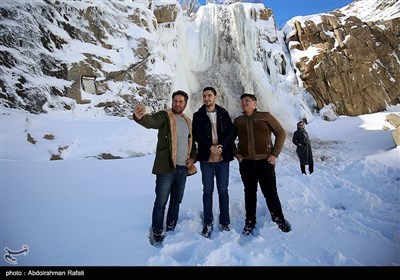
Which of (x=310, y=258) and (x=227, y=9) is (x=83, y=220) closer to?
(x=310, y=258)

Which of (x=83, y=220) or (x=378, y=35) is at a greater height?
(x=378, y=35)

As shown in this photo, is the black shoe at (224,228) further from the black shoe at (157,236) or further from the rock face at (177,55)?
the rock face at (177,55)

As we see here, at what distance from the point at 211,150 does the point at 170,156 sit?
19.8 inches

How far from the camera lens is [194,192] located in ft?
14.6

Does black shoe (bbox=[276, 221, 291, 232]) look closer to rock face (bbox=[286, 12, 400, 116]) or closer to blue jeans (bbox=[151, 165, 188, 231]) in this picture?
blue jeans (bbox=[151, 165, 188, 231])

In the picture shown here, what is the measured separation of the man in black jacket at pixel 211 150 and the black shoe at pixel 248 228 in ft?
0.67

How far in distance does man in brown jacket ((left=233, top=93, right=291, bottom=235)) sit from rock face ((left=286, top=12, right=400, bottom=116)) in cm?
2169

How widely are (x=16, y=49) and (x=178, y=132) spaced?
940cm

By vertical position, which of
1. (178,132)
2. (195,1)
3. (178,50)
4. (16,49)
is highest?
(195,1)

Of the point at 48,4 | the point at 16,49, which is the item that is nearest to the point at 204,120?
the point at 16,49

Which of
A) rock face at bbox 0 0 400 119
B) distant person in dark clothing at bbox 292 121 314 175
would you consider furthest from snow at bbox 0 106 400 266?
rock face at bbox 0 0 400 119

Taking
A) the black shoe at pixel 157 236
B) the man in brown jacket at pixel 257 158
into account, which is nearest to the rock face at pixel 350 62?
the man in brown jacket at pixel 257 158

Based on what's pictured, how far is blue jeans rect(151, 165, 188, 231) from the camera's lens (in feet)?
9.26

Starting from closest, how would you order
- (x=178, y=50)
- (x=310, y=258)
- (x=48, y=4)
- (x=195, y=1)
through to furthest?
(x=310, y=258) < (x=48, y=4) < (x=178, y=50) < (x=195, y=1)
